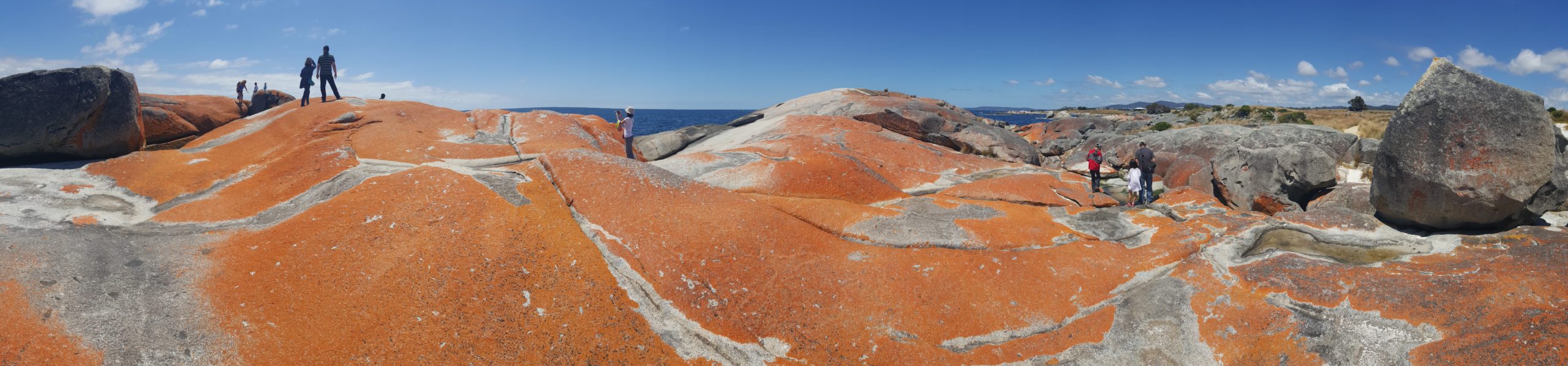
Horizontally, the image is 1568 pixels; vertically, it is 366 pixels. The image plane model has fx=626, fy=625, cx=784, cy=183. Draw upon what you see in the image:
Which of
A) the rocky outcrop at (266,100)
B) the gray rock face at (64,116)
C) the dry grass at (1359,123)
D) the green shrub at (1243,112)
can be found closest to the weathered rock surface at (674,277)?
the gray rock face at (64,116)

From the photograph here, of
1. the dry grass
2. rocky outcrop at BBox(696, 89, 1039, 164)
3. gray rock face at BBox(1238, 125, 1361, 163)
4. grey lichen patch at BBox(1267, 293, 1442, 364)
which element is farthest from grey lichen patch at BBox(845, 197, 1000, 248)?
the dry grass

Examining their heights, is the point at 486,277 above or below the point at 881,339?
above

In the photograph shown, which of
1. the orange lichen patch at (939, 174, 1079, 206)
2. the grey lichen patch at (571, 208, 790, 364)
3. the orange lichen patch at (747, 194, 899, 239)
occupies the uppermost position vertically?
the orange lichen patch at (747, 194, 899, 239)

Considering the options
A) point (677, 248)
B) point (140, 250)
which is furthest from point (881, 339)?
point (140, 250)

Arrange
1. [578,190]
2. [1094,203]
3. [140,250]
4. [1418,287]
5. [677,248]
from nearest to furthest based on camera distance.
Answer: [1418,287]
[140,250]
[677,248]
[578,190]
[1094,203]

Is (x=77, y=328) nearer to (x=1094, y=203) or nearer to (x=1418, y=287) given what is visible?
(x=1418, y=287)

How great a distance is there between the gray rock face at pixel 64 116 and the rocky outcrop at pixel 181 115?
2102mm

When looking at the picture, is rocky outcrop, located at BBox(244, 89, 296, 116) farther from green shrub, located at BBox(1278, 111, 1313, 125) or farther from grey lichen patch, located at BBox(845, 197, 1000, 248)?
green shrub, located at BBox(1278, 111, 1313, 125)

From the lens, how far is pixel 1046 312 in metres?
8.92

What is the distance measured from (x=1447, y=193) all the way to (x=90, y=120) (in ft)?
80.2

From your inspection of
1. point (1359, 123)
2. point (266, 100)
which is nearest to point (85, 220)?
point (266, 100)

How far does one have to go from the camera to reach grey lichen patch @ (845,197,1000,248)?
1048cm

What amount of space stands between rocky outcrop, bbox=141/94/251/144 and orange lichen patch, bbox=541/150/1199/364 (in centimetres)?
1373

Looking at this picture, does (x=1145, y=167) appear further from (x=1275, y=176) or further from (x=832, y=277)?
(x=832, y=277)
